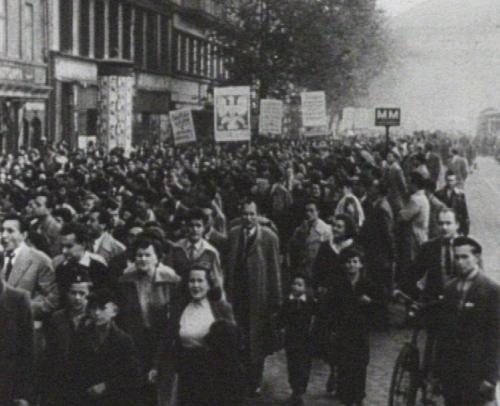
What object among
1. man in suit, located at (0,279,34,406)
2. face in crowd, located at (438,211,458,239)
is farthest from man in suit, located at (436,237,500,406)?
man in suit, located at (0,279,34,406)

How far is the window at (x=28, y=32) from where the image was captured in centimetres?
3688

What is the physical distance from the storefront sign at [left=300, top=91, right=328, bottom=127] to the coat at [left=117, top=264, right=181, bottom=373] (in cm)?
2237

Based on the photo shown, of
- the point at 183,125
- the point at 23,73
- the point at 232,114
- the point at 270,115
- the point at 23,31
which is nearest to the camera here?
the point at 232,114

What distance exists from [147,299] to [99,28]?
3895 centimetres

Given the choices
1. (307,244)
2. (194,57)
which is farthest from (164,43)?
(307,244)

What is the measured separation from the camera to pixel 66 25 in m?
41.6

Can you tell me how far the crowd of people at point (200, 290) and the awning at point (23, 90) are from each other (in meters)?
17.8

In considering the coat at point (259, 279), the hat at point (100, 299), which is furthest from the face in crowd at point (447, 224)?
the hat at point (100, 299)

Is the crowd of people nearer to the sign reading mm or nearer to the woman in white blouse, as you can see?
the woman in white blouse

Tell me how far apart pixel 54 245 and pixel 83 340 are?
4.16 metres

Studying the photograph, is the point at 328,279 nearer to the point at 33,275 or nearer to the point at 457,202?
the point at 33,275

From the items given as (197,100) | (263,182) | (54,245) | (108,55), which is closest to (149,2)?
(108,55)

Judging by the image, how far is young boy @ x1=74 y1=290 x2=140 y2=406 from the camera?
6992mm

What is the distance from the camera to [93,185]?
50.9 ft
